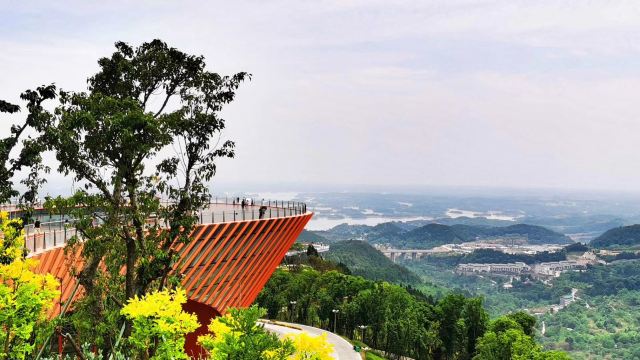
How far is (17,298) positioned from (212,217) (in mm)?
16790

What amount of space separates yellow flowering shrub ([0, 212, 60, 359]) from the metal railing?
1914mm

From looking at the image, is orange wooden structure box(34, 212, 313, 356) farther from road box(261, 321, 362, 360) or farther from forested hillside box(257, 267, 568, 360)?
forested hillside box(257, 267, 568, 360)

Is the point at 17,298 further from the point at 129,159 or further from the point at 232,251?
the point at 232,251

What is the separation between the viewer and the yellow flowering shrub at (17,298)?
53.5ft

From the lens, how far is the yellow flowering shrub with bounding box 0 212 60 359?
53.5 feet

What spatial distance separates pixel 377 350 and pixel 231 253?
37620 mm

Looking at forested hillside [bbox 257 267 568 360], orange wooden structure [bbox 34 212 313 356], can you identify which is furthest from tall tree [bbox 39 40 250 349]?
forested hillside [bbox 257 267 568 360]

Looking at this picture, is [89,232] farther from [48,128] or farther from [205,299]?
[205,299]

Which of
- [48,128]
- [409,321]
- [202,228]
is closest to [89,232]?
[48,128]

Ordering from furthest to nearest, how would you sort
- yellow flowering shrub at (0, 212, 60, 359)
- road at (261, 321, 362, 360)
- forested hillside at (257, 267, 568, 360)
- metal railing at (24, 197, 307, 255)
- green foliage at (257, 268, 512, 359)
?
green foliage at (257, 268, 512, 359), forested hillside at (257, 267, 568, 360), road at (261, 321, 362, 360), metal railing at (24, 197, 307, 255), yellow flowering shrub at (0, 212, 60, 359)

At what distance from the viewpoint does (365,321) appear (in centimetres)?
7012

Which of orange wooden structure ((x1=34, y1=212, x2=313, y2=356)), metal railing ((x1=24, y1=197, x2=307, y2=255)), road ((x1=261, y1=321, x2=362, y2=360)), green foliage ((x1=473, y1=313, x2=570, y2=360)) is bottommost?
road ((x1=261, y1=321, x2=362, y2=360))

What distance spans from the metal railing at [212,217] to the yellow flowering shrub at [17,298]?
191cm

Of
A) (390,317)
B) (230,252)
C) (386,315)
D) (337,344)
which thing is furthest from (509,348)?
(230,252)
